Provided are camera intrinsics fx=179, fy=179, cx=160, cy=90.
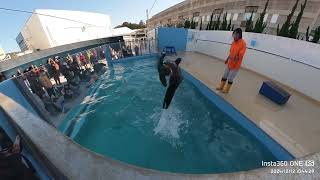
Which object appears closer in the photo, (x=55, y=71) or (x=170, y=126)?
(x=170, y=126)

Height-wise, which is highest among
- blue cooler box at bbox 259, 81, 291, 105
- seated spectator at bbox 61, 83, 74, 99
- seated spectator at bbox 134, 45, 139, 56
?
blue cooler box at bbox 259, 81, 291, 105

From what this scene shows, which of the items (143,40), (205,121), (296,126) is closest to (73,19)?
(143,40)

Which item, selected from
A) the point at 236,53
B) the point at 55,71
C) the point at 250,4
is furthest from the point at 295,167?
the point at 250,4

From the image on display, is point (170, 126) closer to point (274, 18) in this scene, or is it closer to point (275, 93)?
point (275, 93)

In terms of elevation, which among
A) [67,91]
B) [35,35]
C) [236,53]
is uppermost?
[236,53]

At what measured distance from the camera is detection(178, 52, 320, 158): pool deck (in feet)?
11.1

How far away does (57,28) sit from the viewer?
821 inches

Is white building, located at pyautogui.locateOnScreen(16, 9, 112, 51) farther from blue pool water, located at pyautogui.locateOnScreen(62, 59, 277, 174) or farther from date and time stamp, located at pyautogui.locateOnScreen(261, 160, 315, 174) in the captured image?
date and time stamp, located at pyautogui.locateOnScreen(261, 160, 315, 174)

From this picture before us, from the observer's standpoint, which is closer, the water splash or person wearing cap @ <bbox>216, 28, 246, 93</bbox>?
the water splash

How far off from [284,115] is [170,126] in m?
2.78

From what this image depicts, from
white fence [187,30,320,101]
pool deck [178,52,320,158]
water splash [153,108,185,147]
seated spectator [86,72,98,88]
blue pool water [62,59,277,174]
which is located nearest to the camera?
pool deck [178,52,320,158]

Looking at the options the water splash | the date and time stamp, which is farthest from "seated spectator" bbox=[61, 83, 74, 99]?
the date and time stamp

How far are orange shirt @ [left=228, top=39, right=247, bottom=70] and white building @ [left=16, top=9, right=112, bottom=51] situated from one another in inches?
816

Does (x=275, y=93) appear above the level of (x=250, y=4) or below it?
below
